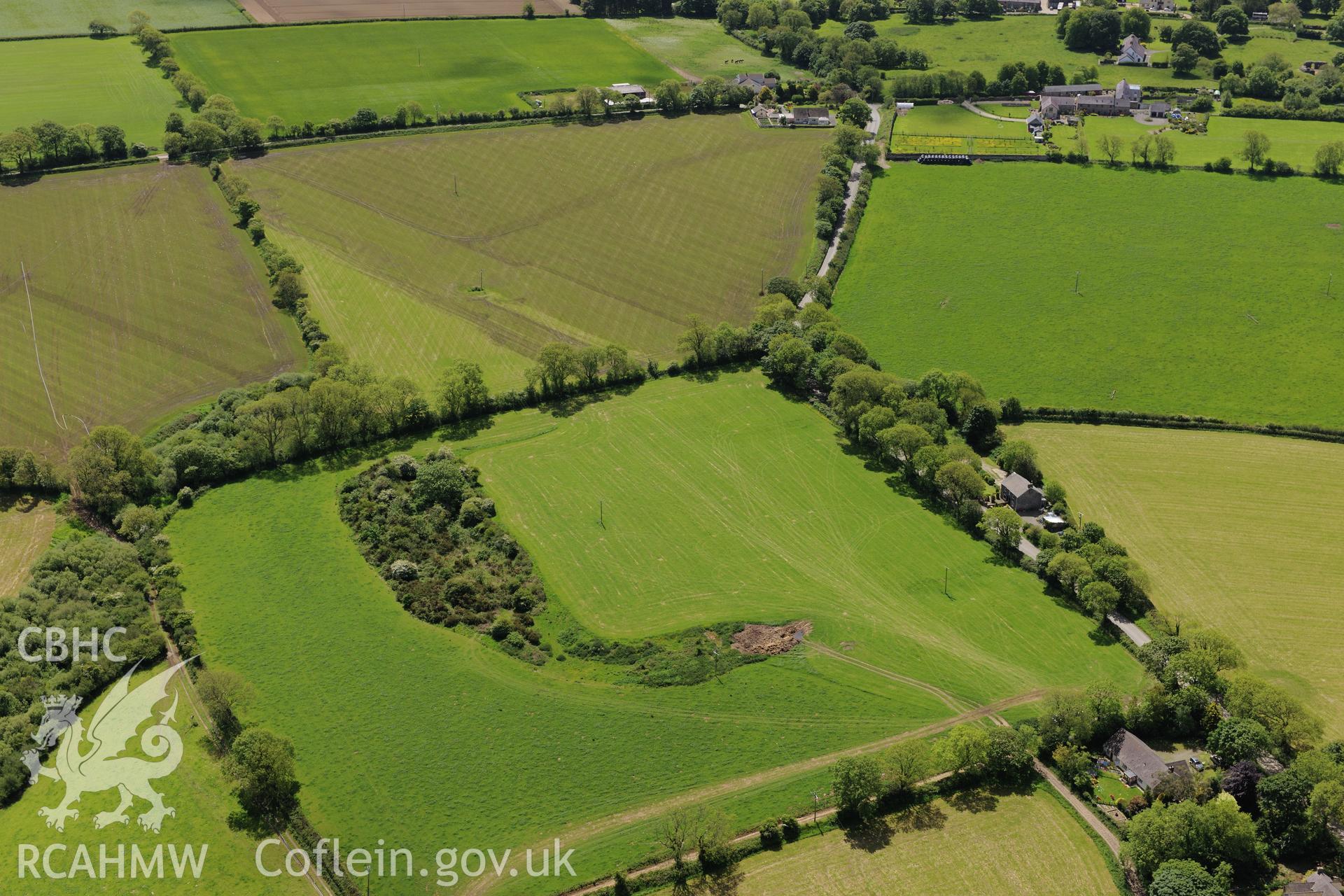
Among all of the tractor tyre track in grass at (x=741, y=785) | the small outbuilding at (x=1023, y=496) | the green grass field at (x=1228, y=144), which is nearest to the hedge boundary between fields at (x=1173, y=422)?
the small outbuilding at (x=1023, y=496)

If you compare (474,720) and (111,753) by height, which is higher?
(474,720)

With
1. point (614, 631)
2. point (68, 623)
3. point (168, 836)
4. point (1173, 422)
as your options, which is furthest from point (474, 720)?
point (1173, 422)

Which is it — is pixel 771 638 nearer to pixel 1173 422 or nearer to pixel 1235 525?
pixel 1235 525

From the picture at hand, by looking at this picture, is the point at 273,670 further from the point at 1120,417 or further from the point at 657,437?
the point at 1120,417

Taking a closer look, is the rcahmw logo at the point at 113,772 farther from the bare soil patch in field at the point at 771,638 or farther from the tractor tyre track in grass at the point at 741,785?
the bare soil patch in field at the point at 771,638

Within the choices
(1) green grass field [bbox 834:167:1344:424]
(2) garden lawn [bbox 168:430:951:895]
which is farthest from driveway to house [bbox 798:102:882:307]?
(2) garden lawn [bbox 168:430:951:895]

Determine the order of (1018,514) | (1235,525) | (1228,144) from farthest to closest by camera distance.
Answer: (1228,144), (1018,514), (1235,525)
